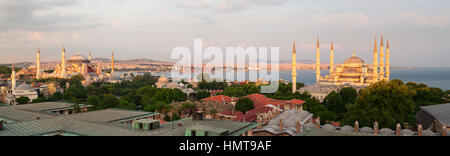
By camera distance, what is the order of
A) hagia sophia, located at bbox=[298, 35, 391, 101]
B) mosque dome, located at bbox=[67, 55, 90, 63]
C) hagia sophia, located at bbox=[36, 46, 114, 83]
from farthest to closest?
mosque dome, located at bbox=[67, 55, 90, 63]
hagia sophia, located at bbox=[36, 46, 114, 83]
hagia sophia, located at bbox=[298, 35, 391, 101]

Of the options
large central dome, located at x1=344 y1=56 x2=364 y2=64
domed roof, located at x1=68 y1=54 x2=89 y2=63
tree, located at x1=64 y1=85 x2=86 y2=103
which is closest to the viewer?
tree, located at x1=64 y1=85 x2=86 y2=103

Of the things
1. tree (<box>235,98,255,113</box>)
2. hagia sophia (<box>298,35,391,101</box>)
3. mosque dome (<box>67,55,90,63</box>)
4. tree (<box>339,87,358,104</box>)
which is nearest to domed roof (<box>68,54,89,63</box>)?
mosque dome (<box>67,55,90,63</box>)

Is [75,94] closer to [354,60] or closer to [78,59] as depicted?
[354,60]

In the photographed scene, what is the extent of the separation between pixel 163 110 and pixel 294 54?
2627 centimetres

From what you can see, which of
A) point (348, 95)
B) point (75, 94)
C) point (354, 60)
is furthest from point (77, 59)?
Answer: point (348, 95)

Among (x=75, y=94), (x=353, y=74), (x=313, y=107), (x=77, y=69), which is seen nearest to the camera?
(x=313, y=107)

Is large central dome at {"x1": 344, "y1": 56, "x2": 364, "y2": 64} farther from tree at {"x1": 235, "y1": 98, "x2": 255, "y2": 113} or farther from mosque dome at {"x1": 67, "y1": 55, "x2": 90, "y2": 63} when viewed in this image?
mosque dome at {"x1": 67, "y1": 55, "x2": 90, "y2": 63}

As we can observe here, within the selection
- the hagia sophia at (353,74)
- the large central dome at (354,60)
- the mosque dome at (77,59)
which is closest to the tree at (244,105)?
the hagia sophia at (353,74)

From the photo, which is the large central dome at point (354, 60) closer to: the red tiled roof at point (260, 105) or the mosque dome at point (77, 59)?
the red tiled roof at point (260, 105)

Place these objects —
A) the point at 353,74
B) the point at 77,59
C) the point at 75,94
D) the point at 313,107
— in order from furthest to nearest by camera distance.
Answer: the point at 77,59, the point at 353,74, the point at 75,94, the point at 313,107

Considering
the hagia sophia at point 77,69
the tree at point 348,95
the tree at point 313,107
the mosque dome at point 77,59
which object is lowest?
the tree at point 313,107

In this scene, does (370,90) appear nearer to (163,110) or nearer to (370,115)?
(370,115)
